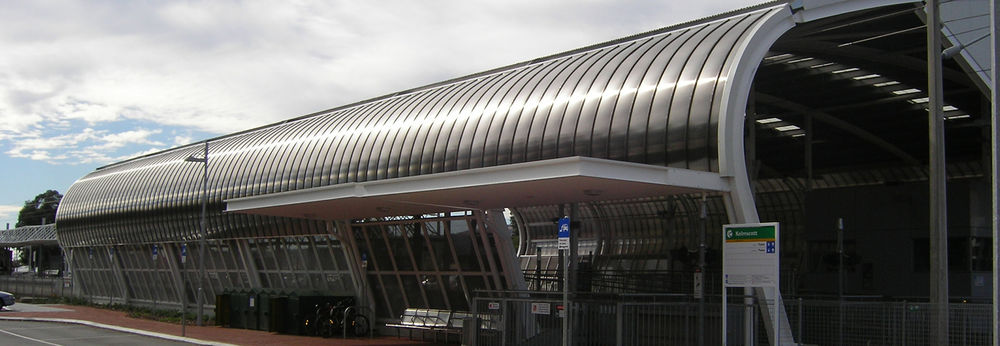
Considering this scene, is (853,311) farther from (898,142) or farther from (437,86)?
(898,142)

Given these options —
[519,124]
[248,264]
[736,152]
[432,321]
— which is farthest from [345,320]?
[248,264]

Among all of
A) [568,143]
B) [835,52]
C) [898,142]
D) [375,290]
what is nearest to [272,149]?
[375,290]

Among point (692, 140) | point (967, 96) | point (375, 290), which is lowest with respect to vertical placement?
point (375, 290)

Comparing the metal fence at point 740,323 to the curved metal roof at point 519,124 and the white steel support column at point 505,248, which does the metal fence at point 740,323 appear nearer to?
the curved metal roof at point 519,124

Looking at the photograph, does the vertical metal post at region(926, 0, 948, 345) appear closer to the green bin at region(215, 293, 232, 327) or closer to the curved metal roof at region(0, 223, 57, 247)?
the green bin at region(215, 293, 232, 327)

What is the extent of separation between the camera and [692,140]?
2080cm

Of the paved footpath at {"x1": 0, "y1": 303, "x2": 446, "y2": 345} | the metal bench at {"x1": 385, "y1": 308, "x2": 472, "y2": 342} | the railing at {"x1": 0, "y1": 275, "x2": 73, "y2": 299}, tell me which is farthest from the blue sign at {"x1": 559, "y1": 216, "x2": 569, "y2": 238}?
the railing at {"x1": 0, "y1": 275, "x2": 73, "y2": 299}

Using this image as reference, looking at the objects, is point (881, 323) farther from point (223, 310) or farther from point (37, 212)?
point (37, 212)

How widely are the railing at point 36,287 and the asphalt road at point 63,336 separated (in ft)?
84.1

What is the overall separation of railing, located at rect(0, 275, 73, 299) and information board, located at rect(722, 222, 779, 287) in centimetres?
A: 5432

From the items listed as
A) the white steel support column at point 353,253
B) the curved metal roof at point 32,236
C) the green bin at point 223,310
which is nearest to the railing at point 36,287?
the curved metal roof at point 32,236

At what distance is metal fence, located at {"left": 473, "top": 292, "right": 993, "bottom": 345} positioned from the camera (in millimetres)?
18625

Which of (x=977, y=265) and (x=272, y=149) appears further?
(x=272, y=149)

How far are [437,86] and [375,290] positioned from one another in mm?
8473
